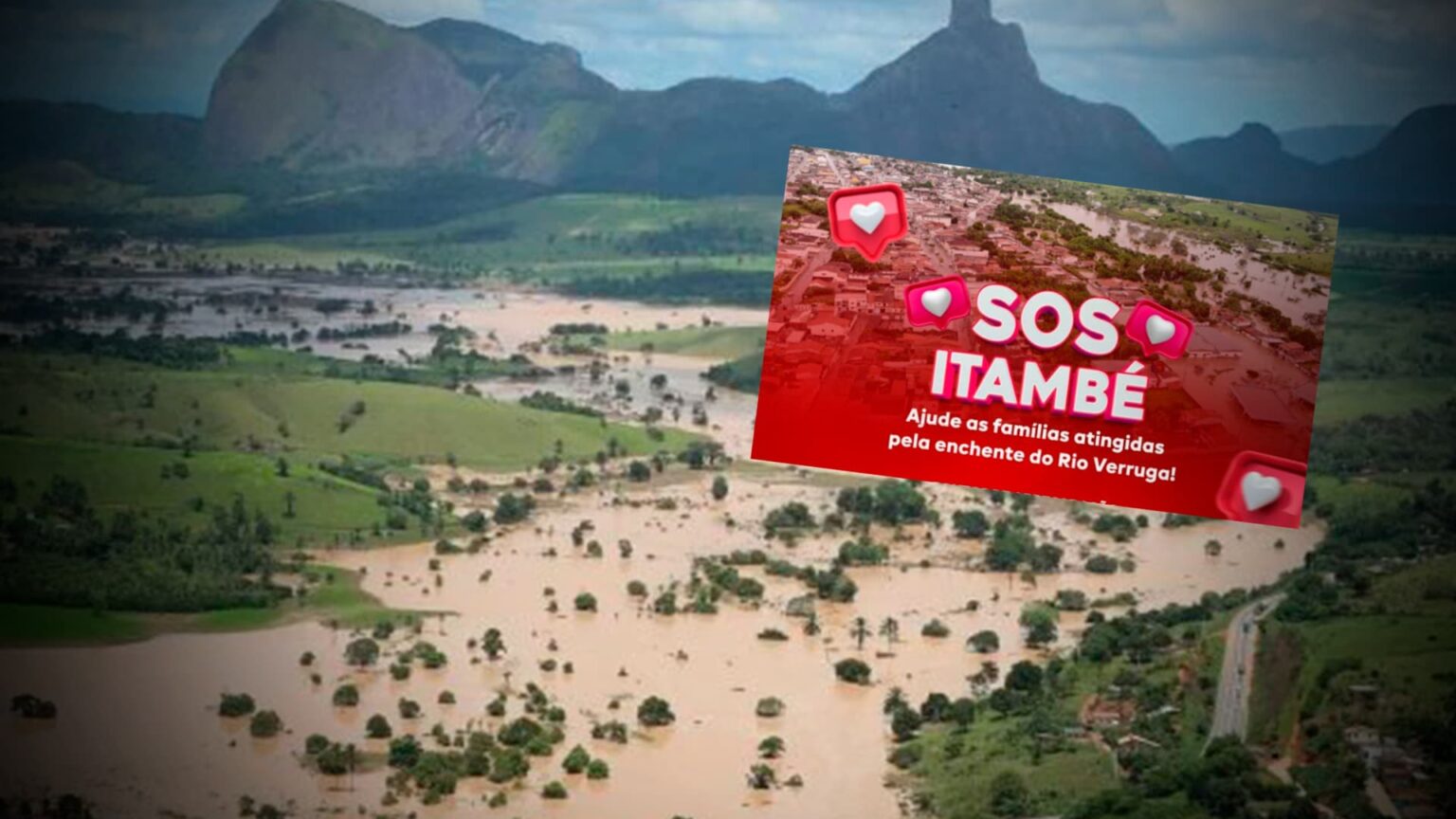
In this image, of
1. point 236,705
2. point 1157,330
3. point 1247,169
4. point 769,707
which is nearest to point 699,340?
point 1247,169

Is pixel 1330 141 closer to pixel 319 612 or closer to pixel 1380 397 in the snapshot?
pixel 1380 397

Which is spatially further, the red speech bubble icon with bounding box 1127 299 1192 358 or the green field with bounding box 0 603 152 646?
the green field with bounding box 0 603 152 646

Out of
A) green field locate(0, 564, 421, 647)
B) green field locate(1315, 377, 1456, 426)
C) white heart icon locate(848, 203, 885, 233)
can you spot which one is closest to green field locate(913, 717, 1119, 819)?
green field locate(0, 564, 421, 647)

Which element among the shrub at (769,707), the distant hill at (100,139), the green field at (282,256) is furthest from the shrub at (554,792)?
the green field at (282,256)

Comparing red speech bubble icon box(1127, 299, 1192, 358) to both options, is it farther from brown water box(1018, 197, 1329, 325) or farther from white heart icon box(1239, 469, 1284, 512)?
white heart icon box(1239, 469, 1284, 512)

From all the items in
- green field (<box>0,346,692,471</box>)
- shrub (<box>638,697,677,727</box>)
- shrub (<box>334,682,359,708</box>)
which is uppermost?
green field (<box>0,346,692,471</box>)

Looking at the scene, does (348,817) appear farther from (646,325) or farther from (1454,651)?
(646,325)
